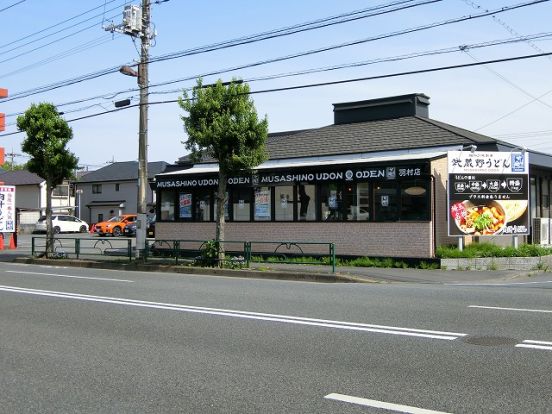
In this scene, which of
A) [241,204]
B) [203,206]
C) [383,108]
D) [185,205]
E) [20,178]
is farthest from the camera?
[20,178]

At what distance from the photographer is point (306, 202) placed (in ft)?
68.6

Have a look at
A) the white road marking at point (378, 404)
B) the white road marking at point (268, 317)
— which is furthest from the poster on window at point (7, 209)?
the white road marking at point (378, 404)

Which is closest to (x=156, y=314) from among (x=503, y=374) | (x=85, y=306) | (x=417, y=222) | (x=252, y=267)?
(x=85, y=306)

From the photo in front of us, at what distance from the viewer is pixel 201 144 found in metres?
17.9

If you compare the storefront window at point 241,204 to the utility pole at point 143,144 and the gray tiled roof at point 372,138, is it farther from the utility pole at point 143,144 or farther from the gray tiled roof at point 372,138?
the utility pole at point 143,144

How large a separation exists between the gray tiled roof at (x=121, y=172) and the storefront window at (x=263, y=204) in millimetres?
36514

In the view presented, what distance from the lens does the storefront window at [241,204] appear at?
22.2 meters

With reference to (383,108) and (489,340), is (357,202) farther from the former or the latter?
(489,340)

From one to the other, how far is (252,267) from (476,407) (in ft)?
43.2

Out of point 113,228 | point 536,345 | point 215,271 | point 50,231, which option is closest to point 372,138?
point 215,271

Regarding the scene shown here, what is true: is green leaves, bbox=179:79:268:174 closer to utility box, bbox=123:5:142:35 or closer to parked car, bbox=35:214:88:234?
utility box, bbox=123:5:142:35

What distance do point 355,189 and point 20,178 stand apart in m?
53.1

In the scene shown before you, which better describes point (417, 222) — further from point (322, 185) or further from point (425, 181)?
point (322, 185)

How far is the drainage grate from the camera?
719 centimetres
